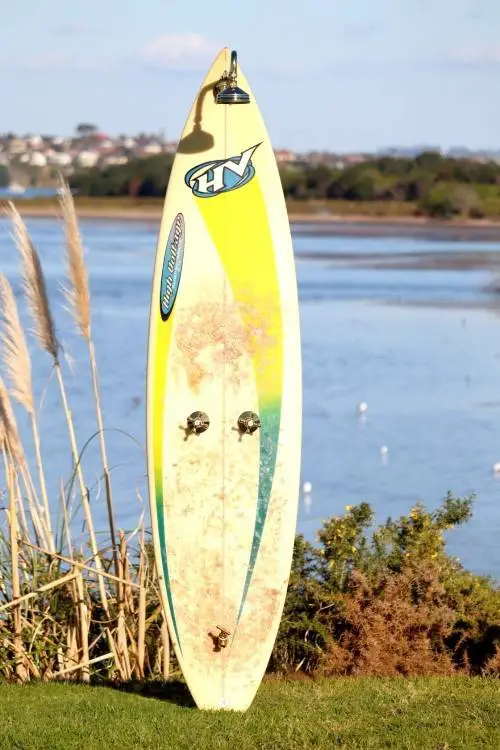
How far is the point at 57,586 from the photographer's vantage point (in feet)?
17.3

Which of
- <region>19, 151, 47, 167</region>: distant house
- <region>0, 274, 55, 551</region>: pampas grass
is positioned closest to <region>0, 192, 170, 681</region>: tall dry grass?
<region>0, 274, 55, 551</region>: pampas grass

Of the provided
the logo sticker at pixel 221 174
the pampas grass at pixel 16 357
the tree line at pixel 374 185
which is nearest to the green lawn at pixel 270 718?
the pampas grass at pixel 16 357

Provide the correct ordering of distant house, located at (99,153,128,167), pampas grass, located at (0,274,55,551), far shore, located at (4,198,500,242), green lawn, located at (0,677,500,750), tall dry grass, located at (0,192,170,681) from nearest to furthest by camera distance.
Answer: green lawn, located at (0,677,500,750), tall dry grass, located at (0,192,170,681), pampas grass, located at (0,274,55,551), far shore, located at (4,198,500,242), distant house, located at (99,153,128,167)

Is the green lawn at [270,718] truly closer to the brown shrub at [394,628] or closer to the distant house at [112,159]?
the brown shrub at [394,628]

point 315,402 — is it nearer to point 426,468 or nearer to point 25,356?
point 426,468

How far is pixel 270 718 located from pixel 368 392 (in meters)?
9.26

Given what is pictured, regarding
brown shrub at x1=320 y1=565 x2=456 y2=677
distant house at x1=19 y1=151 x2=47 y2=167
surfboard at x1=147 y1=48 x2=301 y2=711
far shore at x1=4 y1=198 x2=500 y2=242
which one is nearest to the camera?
surfboard at x1=147 y1=48 x2=301 y2=711

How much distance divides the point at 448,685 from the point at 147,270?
23.1m

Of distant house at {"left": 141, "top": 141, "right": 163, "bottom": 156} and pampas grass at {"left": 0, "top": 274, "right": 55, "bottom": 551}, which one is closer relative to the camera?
pampas grass at {"left": 0, "top": 274, "right": 55, "bottom": 551}

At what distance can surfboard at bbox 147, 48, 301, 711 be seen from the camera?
483 cm

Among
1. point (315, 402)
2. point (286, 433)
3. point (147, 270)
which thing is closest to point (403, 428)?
point (315, 402)

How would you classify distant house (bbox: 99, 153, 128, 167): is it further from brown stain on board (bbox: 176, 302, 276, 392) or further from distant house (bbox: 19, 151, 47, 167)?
brown stain on board (bbox: 176, 302, 276, 392)

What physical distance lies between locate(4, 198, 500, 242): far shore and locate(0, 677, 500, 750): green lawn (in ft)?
113

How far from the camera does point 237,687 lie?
478 centimetres
